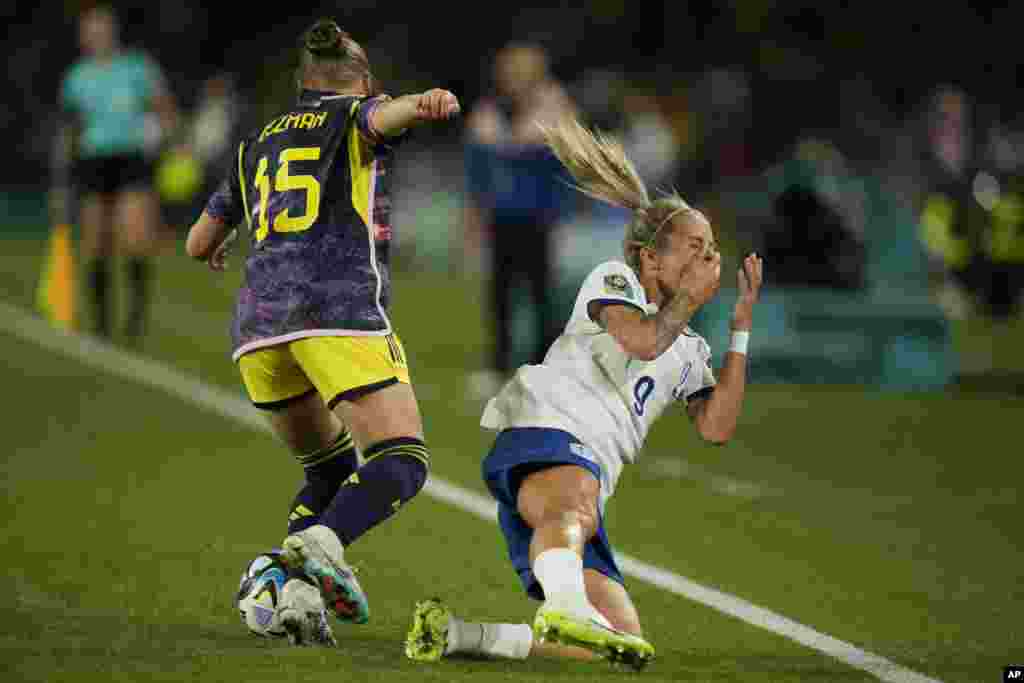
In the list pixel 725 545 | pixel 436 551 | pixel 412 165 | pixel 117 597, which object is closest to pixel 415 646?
pixel 117 597

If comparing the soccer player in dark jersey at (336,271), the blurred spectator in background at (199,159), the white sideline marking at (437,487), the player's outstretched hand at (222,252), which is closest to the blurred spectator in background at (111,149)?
the white sideline marking at (437,487)

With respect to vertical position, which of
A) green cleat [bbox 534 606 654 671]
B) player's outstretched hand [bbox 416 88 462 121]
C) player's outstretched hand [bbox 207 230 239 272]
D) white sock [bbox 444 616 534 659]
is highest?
player's outstretched hand [bbox 416 88 462 121]

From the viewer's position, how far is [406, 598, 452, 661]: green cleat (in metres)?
6.61

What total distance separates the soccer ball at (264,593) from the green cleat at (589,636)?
926mm

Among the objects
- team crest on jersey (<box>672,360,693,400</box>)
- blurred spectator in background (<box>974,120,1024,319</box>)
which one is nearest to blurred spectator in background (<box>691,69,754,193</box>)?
blurred spectator in background (<box>974,120,1024,319</box>)

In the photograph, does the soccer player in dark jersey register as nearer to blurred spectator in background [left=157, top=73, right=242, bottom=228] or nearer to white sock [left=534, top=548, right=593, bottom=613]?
white sock [left=534, top=548, right=593, bottom=613]

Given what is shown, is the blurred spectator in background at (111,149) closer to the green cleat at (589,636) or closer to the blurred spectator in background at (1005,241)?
the blurred spectator in background at (1005,241)

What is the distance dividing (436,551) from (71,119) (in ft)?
27.3

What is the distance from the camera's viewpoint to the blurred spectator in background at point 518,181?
1438cm

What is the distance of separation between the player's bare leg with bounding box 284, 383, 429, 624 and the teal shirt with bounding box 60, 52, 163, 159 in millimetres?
9663

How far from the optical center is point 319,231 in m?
6.90

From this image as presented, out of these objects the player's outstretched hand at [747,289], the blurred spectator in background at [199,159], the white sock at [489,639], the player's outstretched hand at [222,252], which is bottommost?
the white sock at [489,639]

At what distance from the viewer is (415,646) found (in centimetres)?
664

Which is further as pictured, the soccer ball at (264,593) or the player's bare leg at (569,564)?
the soccer ball at (264,593)
